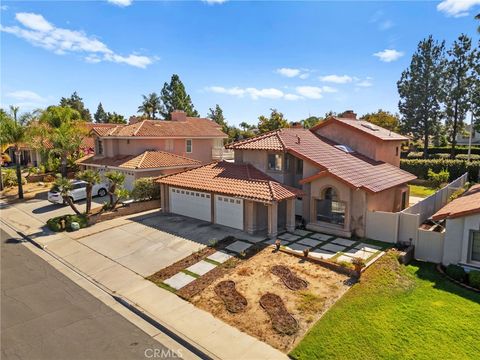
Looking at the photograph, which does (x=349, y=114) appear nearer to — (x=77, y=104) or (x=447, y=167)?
(x=447, y=167)

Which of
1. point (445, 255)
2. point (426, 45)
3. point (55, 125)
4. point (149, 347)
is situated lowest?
point (149, 347)

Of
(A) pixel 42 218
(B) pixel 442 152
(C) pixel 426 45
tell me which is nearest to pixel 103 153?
(A) pixel 42 218

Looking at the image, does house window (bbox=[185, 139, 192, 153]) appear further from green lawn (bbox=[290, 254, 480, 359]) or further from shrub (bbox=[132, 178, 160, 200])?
green lawn (bbox=[290, 254, 480, 359])

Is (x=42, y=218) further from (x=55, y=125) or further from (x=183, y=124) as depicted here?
(x=183, y=124)

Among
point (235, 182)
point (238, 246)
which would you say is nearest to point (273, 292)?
point (238, 246)

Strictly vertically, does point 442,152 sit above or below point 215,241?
above

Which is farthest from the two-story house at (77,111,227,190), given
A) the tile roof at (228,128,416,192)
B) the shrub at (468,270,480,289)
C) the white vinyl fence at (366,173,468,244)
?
the shrub at (468,270,480,289)
